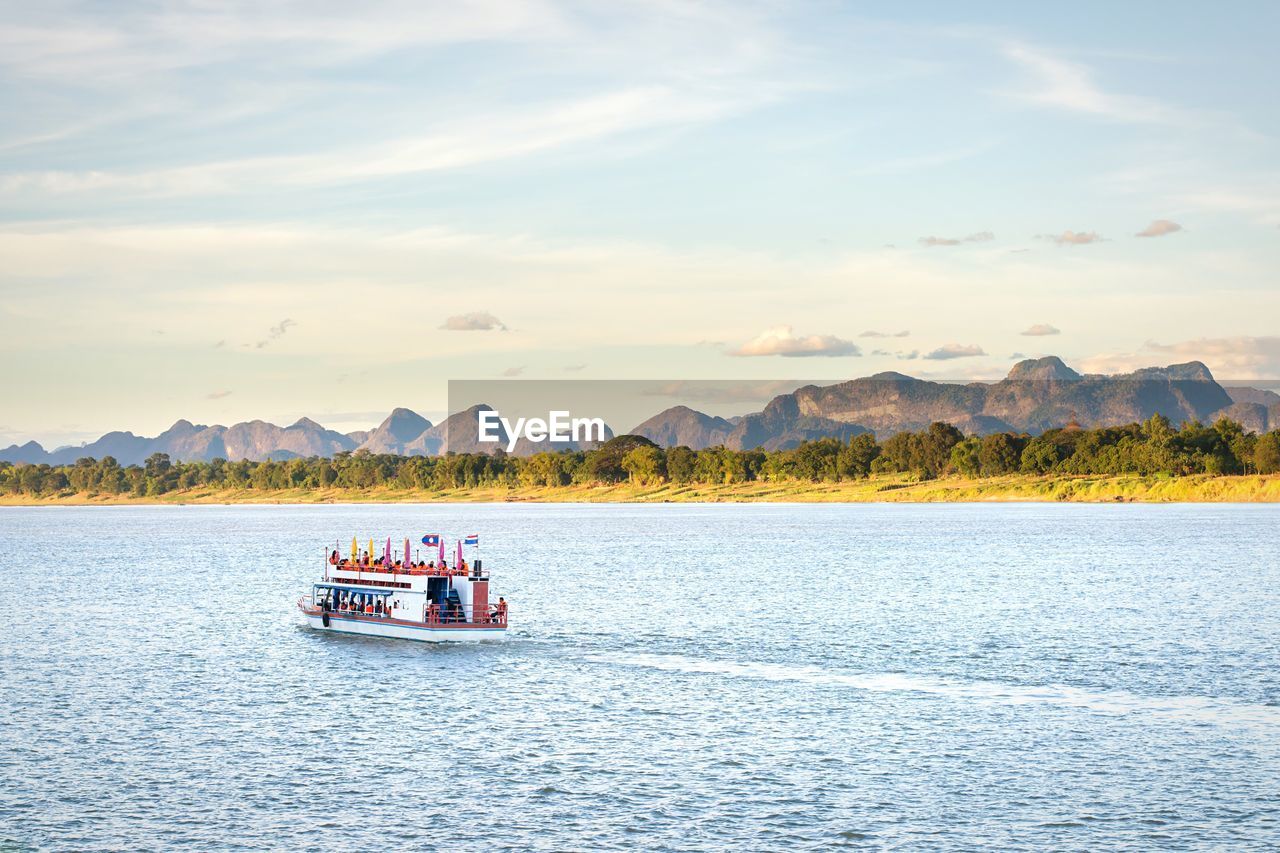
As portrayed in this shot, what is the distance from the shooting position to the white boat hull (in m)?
103

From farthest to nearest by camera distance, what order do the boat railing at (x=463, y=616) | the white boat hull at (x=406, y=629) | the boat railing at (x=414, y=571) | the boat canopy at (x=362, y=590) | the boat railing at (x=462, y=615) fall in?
the boat canopy at (x=362, y=590)
the boat railing at (x=414, y=571)
the boat railing at (x=462, y=615)
the boat railing at (x=463, y=616)
the white boat hull at (x=406, y=629)

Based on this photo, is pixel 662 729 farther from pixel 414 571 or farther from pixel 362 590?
pixel 362 590

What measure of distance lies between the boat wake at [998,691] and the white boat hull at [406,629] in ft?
44.9

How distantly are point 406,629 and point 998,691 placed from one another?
48.7 meters

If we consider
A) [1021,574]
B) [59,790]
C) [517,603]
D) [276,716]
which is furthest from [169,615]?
[1021,574]

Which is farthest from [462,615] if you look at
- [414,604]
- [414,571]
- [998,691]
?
[998,691]

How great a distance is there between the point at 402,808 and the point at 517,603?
79338mm

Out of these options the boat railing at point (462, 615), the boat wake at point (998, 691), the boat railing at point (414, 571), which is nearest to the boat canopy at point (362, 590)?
the boat railing at point (414, 571)

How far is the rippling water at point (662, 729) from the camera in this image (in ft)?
164

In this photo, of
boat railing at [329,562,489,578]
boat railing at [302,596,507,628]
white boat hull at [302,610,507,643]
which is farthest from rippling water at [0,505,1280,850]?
boat railing at [329,562,489,578]

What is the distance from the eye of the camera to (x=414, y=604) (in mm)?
105438

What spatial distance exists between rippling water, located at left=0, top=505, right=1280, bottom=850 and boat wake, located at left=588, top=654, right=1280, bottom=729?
0.33 meters

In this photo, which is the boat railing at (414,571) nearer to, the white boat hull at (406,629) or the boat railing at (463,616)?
the boat railing at (463,616)

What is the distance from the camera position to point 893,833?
4844 centimetres
